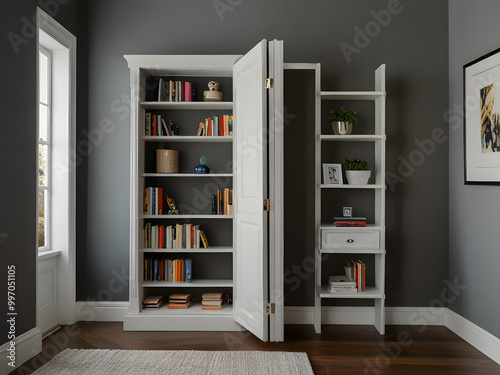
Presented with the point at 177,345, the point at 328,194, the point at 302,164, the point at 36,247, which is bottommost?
the point at 177,345

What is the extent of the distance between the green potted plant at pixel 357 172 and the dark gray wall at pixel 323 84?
381 millimetres

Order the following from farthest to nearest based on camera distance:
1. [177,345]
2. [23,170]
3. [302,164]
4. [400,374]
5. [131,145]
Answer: [302,164] → [131,145] → [177,345] → [23,170] → [400,374]

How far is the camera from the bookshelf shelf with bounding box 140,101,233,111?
3963 millimetres

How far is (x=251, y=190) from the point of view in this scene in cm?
367

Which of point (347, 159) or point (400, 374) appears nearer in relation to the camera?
point (400, 374)

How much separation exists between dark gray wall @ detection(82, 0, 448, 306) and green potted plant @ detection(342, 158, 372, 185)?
38 centimetres

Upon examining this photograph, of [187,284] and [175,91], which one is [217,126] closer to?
[175,91]

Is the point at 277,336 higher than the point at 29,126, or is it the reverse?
the point at 29,126

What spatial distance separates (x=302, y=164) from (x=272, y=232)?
0.90 m

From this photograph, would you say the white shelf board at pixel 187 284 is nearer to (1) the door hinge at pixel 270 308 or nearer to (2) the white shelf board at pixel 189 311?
(2) the white shelf board at pixel 189 311

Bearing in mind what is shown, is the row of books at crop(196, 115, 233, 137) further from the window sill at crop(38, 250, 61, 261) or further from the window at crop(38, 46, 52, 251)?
the window sill at crop(38, 250, 61, 261)

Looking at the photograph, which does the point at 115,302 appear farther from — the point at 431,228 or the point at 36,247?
the point at 431,228

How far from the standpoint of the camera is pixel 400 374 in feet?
9.87

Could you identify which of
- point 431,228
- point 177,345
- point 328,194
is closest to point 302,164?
point 328,194
